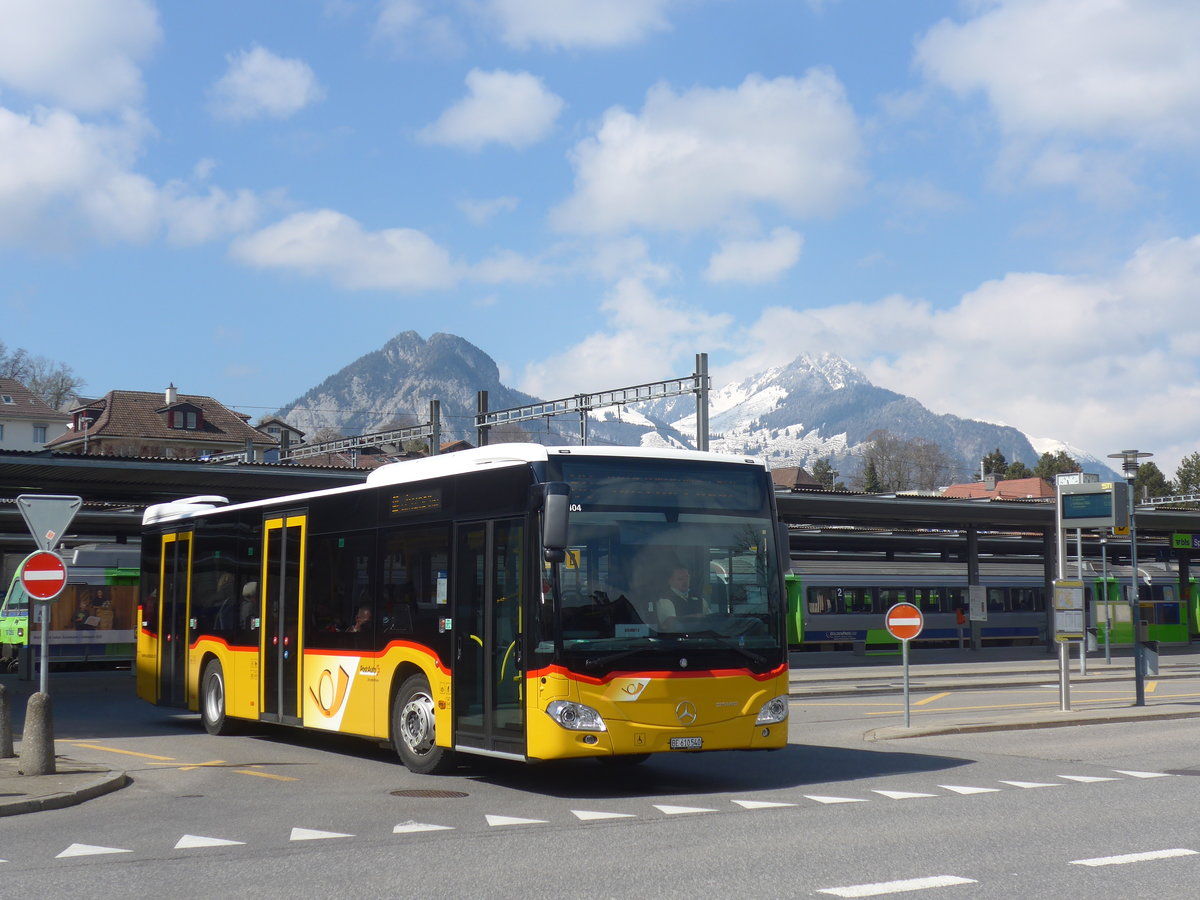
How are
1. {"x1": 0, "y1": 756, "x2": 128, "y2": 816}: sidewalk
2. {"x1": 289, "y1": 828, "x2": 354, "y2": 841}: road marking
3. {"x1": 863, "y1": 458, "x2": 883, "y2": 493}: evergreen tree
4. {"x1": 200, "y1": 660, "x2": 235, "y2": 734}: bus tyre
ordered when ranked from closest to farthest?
{"x1": 289, "y1": 828, "x2": 354, "y2": 841}: road marking, {"x1": 0, "y1": 756, "x2": 128, "y2": 816}: sidewalk, {"x1": 200, "y1": 660, "x2": 235, "y2": 734}: bus tyre, {"x1": 863, "y1": 458, "x2": 883, "y2": 493}: evergreen tree

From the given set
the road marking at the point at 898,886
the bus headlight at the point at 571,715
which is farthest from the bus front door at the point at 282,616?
the road marking at the point at 898,886

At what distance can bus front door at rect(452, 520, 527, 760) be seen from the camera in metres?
12.0

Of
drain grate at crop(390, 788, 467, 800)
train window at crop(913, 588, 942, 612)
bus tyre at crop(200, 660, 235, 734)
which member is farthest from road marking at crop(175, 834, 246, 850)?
train window at crop(913, 588, 942, 612)

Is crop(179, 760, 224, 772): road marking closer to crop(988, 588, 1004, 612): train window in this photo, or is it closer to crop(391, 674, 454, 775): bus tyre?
crop(391, 674, 454, 775): bus tyre

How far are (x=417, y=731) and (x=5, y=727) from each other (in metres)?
4.08

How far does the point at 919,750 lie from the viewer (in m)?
16.3

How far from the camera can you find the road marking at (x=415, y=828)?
9.86 metres

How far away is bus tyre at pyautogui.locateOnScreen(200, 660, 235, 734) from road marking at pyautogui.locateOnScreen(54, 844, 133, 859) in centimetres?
863

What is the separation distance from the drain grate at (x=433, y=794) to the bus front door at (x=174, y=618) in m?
7.79

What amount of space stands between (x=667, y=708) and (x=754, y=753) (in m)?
4.60

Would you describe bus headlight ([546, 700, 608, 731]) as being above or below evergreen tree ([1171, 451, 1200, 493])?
below

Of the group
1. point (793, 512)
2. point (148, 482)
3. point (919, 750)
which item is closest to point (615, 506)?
point (919, 750)

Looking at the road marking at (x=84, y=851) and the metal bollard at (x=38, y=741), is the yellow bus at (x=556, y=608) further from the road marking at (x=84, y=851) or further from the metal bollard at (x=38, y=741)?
the road marking at (x=84, y=851)

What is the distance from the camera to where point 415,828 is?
32.8 ft
